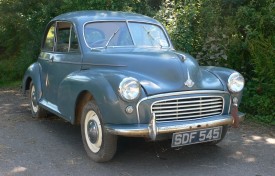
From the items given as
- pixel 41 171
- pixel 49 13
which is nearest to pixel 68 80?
pixel 41 171

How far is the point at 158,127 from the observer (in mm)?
3996

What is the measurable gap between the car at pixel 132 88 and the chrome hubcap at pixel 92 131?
0.01 metres

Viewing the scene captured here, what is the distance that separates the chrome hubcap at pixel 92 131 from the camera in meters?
4.47

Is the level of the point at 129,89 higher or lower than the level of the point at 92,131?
higher

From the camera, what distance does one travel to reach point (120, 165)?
14.6 feet

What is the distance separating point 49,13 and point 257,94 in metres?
5.93

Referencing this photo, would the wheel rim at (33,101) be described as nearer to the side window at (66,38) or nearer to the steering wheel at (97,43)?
the side window at (66,38)

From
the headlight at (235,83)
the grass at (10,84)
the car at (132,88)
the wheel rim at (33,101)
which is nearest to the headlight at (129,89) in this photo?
the car at (132,88)

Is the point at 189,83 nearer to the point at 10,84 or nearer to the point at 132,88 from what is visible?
the point at 132,88

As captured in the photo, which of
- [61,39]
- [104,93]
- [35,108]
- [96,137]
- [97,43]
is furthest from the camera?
[35,108]

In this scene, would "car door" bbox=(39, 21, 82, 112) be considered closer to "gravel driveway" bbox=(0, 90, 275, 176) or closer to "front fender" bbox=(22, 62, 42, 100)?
"front fender" bbox=(22, 62, 42, 100)

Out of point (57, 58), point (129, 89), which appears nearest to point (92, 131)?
point (129, 89)

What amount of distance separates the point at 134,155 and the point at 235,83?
1.51 m

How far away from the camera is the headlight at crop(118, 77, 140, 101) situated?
4.01m
